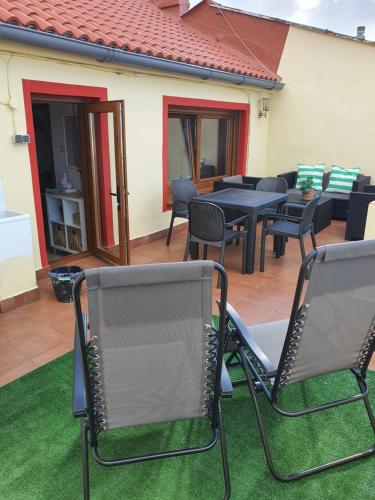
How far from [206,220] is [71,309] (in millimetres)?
1660

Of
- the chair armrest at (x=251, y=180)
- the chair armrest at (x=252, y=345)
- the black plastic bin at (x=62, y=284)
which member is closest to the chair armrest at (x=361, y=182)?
the chair armrest at (x=251, y=180)

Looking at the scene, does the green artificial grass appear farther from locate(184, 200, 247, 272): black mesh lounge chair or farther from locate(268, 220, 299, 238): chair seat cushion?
locate(268, 220, 299, 238): chair seat cushion

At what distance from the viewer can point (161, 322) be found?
1.48m

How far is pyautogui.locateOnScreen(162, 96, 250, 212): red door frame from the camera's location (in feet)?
19.0

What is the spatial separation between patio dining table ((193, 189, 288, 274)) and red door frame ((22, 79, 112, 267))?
4.59 ft

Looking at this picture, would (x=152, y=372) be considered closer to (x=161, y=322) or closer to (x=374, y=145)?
(x=161, y=322)

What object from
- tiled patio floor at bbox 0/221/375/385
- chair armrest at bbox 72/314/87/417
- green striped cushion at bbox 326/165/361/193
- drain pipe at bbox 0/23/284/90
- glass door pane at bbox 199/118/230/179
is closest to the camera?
chair armrest at bbox 72/314/87/417

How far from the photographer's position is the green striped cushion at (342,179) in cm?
712

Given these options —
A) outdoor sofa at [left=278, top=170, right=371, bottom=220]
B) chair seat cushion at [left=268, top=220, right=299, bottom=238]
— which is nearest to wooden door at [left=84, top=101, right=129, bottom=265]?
chair seat cushion at [left=268, top=220, right=299, bottom=238]

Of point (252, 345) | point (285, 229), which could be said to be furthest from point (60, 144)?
point (252, 345)

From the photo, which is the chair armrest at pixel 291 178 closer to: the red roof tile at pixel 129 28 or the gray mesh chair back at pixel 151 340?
the red roof tile at pixel 129 28

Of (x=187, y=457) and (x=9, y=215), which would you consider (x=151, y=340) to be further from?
(x=9, y=215)

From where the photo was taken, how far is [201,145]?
7.07 m

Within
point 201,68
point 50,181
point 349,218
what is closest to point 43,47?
point 201,68
